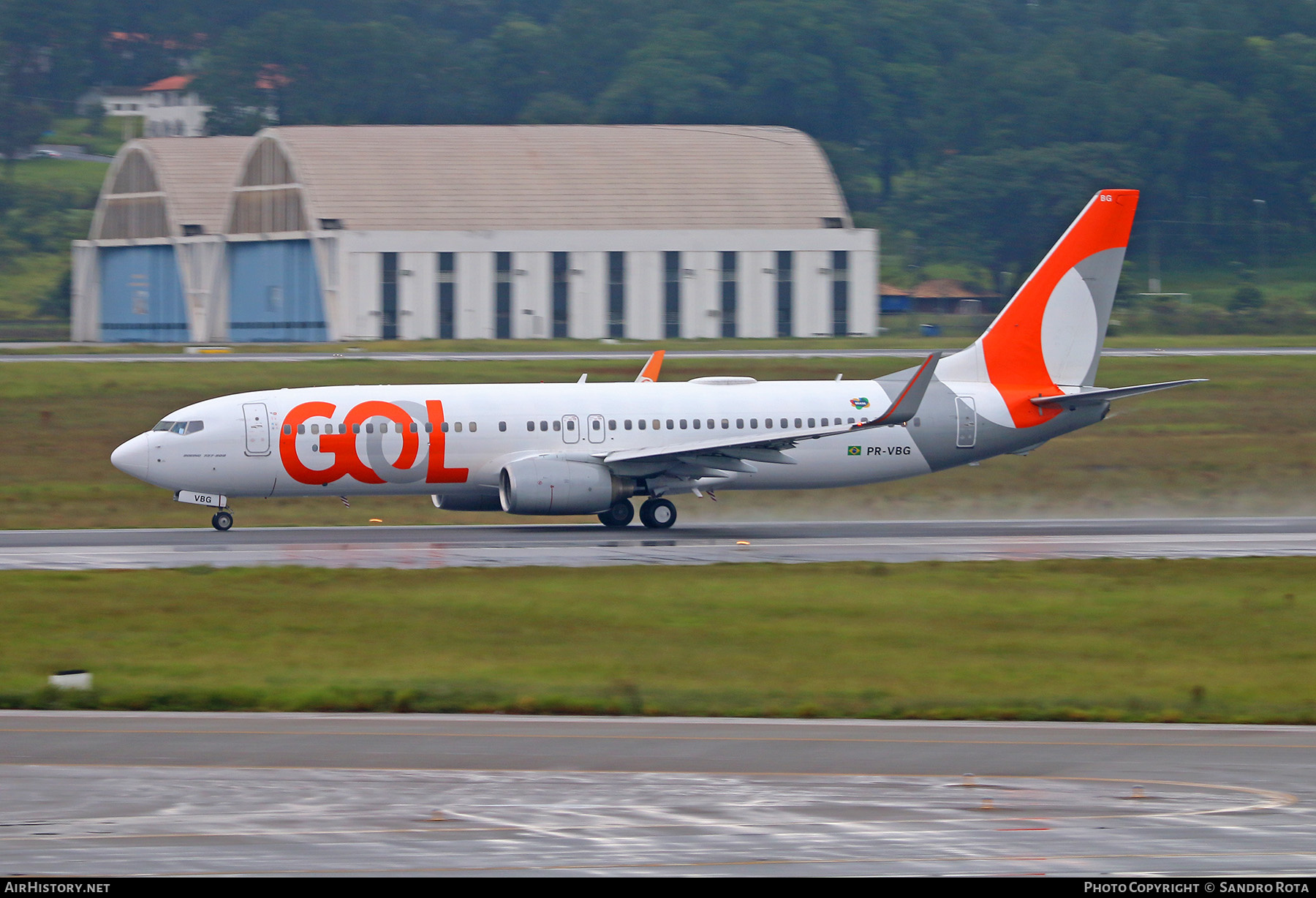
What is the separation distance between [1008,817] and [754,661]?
30.5ft

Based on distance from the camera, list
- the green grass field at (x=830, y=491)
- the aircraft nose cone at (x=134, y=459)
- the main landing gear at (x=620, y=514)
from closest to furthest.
A: the aircraft nose cone at (x=134, y=459), the main landing gear at (x=620, y=514), the green grass field at (x=830, y=491)

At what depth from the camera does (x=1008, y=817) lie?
14.5 meters

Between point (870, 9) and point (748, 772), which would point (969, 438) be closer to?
point (748, 772)

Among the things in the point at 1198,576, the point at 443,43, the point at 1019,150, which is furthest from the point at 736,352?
the point at 443,43

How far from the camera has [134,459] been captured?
38.2 meters

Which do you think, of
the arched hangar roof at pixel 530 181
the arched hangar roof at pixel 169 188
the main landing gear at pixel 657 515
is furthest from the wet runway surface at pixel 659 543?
the arched hangar roof at pixel 169 188

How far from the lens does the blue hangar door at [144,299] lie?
103 m

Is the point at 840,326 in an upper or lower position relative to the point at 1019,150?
lower

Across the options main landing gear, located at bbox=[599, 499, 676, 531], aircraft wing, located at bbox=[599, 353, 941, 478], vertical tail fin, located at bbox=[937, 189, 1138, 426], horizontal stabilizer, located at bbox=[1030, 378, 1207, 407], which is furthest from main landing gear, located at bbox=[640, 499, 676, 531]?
horizontal stabilizer, located at bbox=[1030, 378, 1207, 407]

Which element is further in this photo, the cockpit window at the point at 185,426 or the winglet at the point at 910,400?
the cockpit window at the point at 185,426

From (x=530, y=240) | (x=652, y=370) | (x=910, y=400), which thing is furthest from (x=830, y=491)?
(x=530, y=240)

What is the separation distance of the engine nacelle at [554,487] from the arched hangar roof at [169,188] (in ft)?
223

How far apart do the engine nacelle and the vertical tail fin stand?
9.60 metres

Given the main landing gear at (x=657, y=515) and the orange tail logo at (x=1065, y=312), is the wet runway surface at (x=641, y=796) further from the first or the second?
the orange tail logo at (x=1065, y=312)
